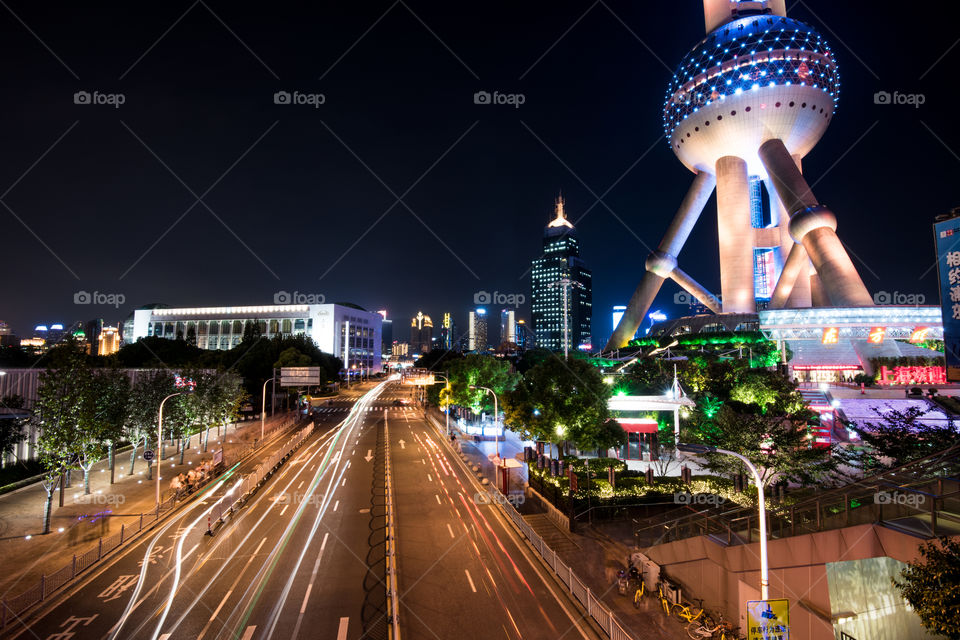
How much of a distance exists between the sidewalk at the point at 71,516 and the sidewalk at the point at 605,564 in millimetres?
17942

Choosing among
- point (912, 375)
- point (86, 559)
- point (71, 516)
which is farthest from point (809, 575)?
point (912, 375)

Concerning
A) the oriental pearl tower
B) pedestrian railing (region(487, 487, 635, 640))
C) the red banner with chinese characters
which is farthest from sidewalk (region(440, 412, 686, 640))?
the oriental pearl tower

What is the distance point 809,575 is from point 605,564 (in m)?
7.02

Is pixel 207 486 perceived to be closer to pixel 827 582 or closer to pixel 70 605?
pixel 70 605

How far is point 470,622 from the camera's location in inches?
539

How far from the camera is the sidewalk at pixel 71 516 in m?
16.9

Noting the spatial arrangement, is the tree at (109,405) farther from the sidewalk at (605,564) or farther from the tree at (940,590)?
the tree at (940,590)

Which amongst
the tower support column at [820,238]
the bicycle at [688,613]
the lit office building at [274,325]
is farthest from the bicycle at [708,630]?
the lit office building at [274,325]

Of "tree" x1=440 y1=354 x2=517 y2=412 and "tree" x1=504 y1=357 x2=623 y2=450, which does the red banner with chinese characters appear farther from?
"tree" x1=440 y1=354 x2=517 y2=412

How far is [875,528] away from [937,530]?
3.87ft

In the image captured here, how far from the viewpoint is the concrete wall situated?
11.3m

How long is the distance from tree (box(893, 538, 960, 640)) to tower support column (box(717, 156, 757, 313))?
228 ft

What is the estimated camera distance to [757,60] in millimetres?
69188

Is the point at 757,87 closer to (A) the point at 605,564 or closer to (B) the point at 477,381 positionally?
(B) the point at 477,381
